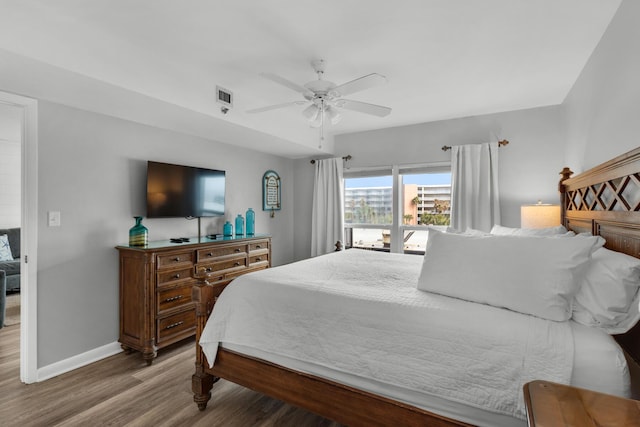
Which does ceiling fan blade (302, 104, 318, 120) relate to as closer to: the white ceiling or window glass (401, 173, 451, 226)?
the white ceiling

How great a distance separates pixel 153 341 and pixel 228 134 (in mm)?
2237

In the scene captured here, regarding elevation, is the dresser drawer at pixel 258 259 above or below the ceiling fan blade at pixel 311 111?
below

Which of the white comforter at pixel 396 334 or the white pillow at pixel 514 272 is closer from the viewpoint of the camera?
the white comforter at pixel 396 334

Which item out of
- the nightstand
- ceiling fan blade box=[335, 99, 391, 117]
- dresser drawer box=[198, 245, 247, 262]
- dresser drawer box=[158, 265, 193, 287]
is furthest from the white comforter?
ceiling fan blade box=[335, 99, 391, 117]

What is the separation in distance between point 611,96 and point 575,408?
216cm

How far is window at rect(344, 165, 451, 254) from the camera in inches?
173

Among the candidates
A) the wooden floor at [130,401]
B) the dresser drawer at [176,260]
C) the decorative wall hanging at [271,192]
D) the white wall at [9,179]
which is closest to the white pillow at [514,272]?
Result: the wooden floor at [130,401]

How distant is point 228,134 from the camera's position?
12.0 ft

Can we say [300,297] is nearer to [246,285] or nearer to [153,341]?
[246,285]

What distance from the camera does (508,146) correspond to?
3.86 meters

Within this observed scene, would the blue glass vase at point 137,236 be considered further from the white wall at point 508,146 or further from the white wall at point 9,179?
the white wall at point 9,179

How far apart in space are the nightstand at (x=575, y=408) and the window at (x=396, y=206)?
3.53 m

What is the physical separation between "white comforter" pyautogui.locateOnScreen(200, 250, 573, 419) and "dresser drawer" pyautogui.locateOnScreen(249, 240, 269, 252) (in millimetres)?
1663

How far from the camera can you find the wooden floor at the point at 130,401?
1.96m
